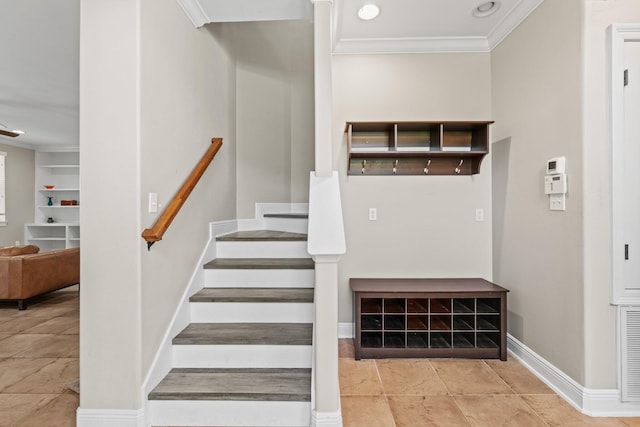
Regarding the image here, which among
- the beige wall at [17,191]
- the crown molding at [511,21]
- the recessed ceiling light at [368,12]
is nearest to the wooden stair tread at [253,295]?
the recessed ceiling light at [368,12]

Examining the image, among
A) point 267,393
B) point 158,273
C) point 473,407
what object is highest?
point 158,273

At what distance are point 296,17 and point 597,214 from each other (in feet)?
8.05

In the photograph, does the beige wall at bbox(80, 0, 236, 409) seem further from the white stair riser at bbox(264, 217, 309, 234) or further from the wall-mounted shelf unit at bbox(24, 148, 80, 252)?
the wall-mounted shelf unit at bbox(24, 148, 80, 252)

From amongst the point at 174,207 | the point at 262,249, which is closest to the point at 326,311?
the point at 174,207

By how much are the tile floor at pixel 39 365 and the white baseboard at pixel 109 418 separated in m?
0.15

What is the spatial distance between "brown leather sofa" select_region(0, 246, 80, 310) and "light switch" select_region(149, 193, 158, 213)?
132 inches

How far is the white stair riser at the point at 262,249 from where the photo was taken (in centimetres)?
297

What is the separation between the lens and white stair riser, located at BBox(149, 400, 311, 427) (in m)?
1.91

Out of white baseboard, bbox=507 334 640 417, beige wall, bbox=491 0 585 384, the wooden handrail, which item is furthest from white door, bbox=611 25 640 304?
the wooden handrail

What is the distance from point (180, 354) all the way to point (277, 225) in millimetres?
1716

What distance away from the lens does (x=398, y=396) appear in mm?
2240

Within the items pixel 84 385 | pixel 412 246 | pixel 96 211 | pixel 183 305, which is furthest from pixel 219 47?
pixel 84 385

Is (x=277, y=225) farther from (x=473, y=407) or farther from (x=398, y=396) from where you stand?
(x=473, y=407)

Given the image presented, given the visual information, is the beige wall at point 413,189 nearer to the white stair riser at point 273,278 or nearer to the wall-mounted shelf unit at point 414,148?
the wall-mounted shelf unit at point 414,148
